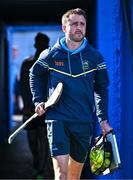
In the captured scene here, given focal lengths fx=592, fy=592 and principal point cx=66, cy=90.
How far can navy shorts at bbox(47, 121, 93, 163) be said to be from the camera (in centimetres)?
556

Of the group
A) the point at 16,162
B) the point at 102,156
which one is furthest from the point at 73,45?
the point at 16,162

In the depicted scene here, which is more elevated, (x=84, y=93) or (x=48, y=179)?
(x=84, y=93)

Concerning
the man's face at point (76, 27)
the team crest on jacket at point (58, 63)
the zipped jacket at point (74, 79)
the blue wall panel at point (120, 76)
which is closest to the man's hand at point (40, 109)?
the zipped jacket at point (74, 79)

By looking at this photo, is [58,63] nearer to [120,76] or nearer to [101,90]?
[101,90]

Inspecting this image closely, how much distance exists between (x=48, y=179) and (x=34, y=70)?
9.55 feet

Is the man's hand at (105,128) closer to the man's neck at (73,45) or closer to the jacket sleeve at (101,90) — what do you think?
the jacket sleeve at (101,90)

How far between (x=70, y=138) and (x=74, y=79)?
0.59 meters

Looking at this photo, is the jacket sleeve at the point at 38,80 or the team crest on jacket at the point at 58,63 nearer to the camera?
the team crest on jacket at the point at 58,63

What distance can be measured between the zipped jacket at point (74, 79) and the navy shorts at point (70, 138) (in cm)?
7

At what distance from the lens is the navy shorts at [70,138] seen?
556 centimetres

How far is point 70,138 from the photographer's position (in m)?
5.75
